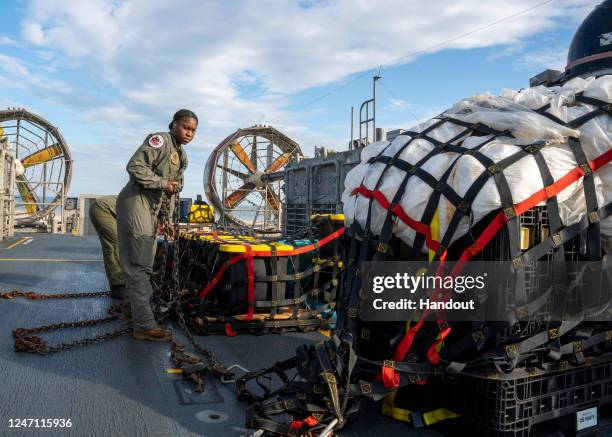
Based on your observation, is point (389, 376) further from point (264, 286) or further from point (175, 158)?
point (175, 158)

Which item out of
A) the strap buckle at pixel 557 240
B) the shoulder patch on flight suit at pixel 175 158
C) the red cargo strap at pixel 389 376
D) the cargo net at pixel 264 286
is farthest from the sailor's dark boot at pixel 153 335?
the strap buckle at pixel 557 240

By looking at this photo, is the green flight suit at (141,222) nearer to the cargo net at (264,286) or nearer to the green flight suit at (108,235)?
the cargo net at (264,286)

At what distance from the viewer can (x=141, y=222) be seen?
4.20m

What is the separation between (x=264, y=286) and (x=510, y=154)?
9.27ft

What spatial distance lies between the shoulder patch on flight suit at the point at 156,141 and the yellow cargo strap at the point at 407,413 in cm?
276

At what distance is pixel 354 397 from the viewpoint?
2.44 metres

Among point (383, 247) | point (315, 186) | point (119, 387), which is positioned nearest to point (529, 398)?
point (383, 247)

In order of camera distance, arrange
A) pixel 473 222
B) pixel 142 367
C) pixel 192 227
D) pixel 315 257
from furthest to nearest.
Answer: pixel 192 227, pixel 315 257, pixel 142 367, pixel 473 222

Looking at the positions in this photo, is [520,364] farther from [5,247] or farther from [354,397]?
[5,247]

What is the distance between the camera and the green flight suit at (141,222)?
4.14 metres

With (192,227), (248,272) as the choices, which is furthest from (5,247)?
(248,272)

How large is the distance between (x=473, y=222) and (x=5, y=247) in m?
10.9

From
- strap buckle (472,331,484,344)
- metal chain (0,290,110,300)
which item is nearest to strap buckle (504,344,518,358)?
strap buckle (472,331,484,344)

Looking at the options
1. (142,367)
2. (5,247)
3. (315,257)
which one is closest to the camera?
(142,367)
